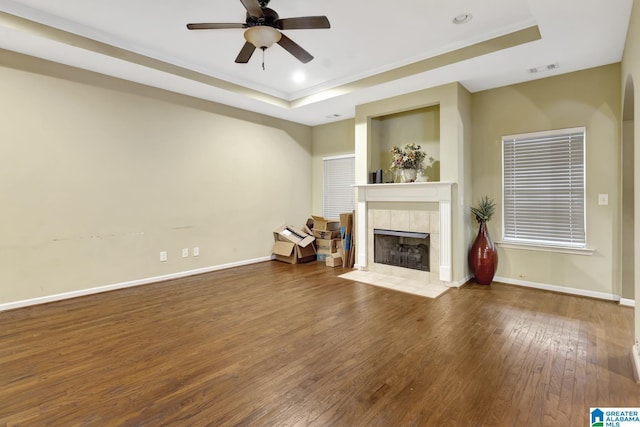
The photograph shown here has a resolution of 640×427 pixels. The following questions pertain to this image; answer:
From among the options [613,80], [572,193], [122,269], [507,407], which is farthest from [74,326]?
[613,80]

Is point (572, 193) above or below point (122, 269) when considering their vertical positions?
above

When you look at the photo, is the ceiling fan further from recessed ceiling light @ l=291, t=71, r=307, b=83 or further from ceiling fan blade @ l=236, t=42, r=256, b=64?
recessed ceiling light @ l=291, t=71, r=307, b=83

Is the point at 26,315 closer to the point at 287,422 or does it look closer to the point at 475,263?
the point at 287,422

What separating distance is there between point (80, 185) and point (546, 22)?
537 centimetres

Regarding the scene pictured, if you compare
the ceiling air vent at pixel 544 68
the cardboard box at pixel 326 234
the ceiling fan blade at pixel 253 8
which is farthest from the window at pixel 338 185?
the ceiling fan blade at pixel 253 8

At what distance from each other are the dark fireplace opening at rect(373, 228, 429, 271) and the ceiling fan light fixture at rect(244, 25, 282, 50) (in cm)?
319

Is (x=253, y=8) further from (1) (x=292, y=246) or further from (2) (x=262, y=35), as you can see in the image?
(1) (x=292, y=246)

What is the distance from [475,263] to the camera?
4387 millimetres

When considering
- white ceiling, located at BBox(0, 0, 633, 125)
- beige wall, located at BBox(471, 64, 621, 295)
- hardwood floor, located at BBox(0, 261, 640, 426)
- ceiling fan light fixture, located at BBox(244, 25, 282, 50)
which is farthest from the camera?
beige wall, located at BBox(471, 64, 621, 295)

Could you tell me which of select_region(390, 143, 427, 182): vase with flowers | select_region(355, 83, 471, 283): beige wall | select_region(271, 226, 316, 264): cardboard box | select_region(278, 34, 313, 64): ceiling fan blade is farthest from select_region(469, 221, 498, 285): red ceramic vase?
select_region(278, 34, 313, 64): ceiling fan blade

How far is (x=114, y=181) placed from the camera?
4.18 metres

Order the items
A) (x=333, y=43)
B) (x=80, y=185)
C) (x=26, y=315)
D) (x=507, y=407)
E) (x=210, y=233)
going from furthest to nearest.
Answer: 1. (x=210, y=233)
2. (x=80, y=185)
3. (x=333, y=43)
4. (x=26, y=315)
5. (x=507, y=407)

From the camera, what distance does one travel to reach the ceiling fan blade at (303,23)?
2660mm

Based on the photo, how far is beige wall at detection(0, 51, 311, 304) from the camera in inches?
138
